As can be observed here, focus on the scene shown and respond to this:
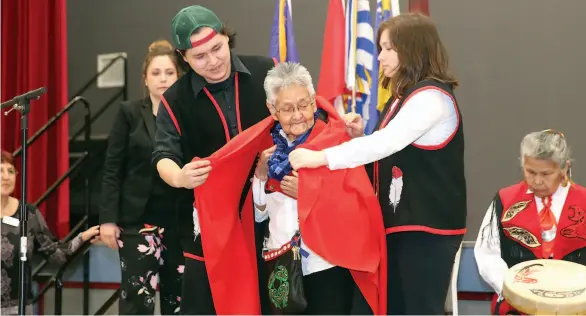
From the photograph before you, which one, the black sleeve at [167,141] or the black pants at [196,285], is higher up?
the black sleeve at [167,141]

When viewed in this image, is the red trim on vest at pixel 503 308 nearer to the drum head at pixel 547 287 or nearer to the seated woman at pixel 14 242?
the drum head at pixel 547 287

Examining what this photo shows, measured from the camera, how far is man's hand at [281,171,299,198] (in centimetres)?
224

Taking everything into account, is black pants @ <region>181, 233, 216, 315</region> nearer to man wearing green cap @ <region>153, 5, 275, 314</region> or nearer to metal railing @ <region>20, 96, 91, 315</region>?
man wearing green cap @ <region>153, 5, 275, 314</region>

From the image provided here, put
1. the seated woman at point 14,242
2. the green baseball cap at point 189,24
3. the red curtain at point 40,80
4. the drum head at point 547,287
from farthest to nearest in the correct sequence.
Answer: the red curtain at point 40,80, the seated woman at point 14,242, the green baseball cap at point 189,24, the drum head at point 547,287

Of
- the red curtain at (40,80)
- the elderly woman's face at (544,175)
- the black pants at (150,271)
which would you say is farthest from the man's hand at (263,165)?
the red curtain at (40,80)

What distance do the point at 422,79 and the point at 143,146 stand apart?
60.6 inches

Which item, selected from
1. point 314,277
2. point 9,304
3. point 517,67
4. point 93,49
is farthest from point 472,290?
point 93,49

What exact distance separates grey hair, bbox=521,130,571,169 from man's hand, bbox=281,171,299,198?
2.76 ft

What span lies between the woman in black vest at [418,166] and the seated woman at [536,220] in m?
0.36

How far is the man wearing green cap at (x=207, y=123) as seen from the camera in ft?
7.81

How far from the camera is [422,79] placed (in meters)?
2.15

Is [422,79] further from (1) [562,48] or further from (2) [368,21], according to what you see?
(1) [562,48]

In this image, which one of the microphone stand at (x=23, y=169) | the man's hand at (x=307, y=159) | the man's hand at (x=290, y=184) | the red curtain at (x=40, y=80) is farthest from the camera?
the red curtain at (x=40, y=80)

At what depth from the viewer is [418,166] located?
2105 mm
